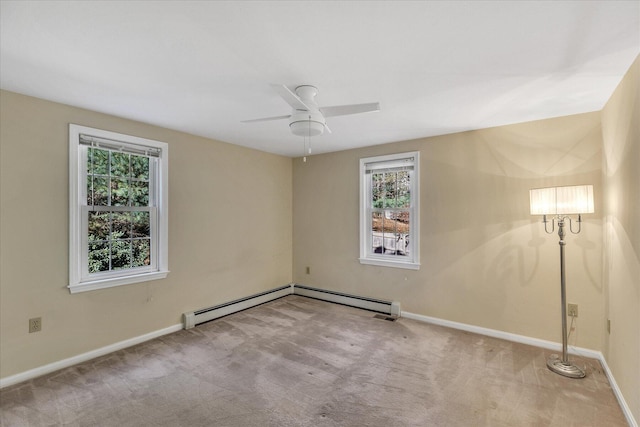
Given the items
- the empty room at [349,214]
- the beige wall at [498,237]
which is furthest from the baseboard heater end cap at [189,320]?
the beige wall at [498,237]

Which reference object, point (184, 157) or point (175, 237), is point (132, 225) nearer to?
point (175, 237)

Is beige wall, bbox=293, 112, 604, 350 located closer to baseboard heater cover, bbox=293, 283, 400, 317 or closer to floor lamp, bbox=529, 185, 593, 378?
baseboard heater cover, bbox=293, 283, 400, 317

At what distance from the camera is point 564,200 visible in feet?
8.38

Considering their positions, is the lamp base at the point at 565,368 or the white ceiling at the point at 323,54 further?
the lamp base at the point at 565,368

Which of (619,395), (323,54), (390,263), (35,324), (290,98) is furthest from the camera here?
(390,263)

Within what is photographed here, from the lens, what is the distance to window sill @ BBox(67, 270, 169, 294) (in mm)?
2771

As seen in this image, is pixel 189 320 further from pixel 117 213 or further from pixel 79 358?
pixel 117 213

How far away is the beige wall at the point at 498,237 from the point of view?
2920 mm

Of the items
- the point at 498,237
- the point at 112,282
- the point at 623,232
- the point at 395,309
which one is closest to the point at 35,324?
the point at 112,282

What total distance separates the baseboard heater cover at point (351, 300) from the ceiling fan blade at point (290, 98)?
2.96 meters

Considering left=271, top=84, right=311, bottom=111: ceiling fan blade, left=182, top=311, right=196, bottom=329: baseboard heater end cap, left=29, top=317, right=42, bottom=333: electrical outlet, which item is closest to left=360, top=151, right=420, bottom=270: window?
left=271, top=84, right=311, bottom=111: ceiling fan blade

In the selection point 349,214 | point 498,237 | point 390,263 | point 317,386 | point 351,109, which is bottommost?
point 317,386

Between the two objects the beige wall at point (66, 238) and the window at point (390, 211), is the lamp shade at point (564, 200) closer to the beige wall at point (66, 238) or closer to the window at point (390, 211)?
the window at point (390, 211)

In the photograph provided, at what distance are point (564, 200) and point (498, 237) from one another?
90 centimetres
